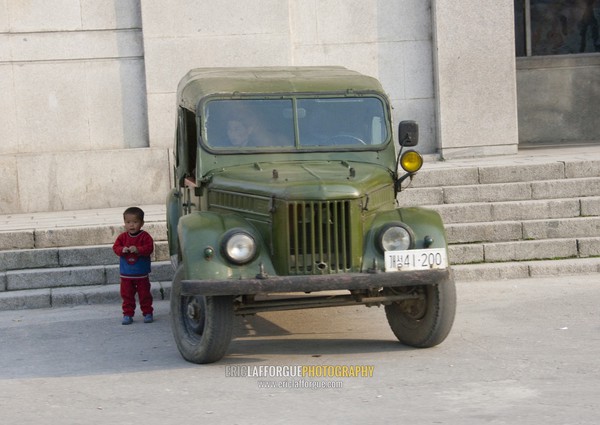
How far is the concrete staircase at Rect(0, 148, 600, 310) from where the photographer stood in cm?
1101

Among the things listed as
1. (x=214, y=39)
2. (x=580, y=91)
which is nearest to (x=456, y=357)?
(x=214, y=39)

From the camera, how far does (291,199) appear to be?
7.68m

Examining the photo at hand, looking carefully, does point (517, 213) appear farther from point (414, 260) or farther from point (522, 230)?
point (414, 260)

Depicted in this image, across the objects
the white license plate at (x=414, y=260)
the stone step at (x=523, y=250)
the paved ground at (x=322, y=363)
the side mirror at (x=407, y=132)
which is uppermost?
the side mirror at (x=407, y=132)

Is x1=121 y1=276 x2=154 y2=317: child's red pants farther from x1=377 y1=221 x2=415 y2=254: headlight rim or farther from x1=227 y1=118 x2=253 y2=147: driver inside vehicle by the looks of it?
x1=377 y1=221 x2=415 y2=254: headlight rim

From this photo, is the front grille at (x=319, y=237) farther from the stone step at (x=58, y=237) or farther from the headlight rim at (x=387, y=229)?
the stone step at (x=58, y=237)

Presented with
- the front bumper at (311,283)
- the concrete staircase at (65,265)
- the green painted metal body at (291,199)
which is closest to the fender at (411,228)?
the green painted metal body at (291,199)

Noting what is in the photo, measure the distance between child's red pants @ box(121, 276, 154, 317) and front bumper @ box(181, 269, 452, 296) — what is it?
2.12 metres

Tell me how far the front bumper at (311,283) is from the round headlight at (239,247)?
0.18 m

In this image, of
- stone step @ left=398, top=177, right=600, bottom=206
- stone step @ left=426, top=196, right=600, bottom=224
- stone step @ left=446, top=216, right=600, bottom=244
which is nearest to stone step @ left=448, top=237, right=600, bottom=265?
stone step @ left=446, top=216, right=600, bottom=244

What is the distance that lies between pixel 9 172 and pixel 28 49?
163 centimetres

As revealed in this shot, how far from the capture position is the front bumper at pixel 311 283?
7.50 metres

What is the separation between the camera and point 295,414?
21.6 ft

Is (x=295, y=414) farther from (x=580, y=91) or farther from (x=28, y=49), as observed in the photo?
(x=580, y=91)
